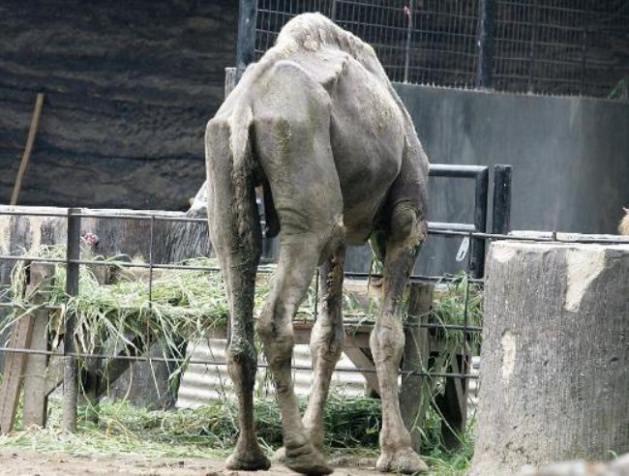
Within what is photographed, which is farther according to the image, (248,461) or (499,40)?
(499,40)

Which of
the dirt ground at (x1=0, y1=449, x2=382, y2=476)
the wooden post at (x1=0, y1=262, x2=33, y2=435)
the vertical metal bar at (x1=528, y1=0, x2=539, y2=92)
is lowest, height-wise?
the dirt ground at (x1=0, y1=449, x2=382, y2=476)

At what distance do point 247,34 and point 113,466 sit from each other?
18.5 feet

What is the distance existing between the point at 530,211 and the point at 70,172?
190 inches

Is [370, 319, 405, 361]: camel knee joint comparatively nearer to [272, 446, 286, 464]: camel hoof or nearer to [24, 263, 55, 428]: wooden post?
[272, 446, 286, 464]: camel hoof

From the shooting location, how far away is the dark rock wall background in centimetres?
1548

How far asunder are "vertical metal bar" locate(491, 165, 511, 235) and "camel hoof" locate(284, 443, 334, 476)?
259cm

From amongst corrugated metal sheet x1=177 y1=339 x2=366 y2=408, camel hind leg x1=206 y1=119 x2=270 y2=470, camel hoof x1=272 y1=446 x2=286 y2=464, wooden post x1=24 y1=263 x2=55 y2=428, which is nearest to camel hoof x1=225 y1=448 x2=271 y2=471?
camel hind leg x1=206 y1=119 x2=270 y2=470

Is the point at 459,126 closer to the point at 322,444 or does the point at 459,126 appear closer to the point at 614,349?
the point at 322,444

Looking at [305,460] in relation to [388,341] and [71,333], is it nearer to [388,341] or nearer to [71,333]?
[388,341]

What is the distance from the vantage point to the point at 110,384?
8398 mm

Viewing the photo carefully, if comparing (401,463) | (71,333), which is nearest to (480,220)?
(401,463)

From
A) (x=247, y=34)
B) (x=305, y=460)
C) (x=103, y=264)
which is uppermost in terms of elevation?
(x=247, y=34)

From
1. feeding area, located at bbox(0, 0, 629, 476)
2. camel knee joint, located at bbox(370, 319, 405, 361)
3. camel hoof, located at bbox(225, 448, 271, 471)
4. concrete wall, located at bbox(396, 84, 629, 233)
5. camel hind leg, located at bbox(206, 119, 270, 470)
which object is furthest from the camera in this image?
concrete wall, located at bbox(396, 84, 629, 233)

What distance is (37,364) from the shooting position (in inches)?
323
